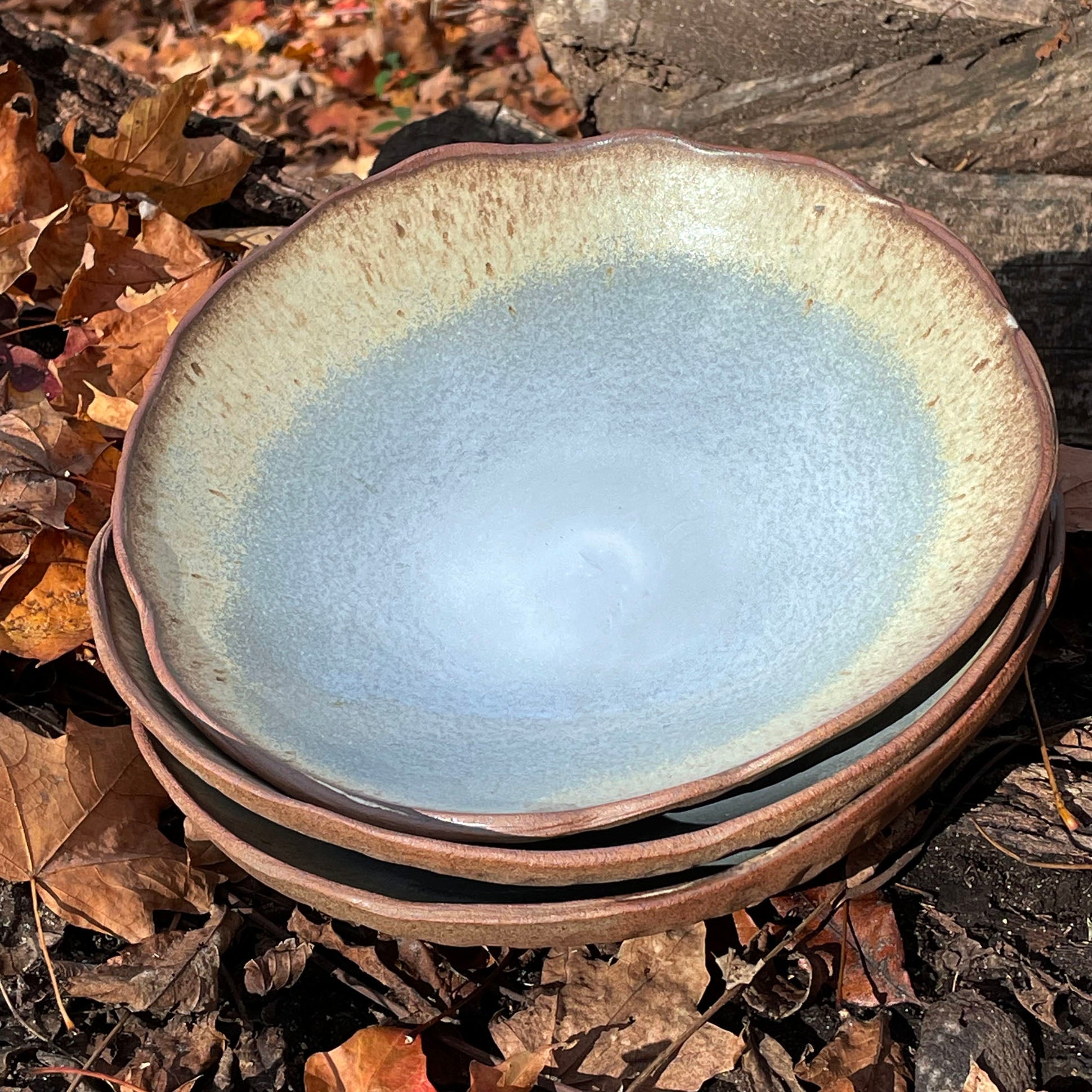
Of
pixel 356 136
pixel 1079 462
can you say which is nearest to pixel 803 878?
pixel 1079 462

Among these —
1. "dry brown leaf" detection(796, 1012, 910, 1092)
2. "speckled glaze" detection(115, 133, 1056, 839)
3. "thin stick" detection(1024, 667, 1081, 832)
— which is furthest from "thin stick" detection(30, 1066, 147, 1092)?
"thin stick" detection(1024, 667, 1081, 832)

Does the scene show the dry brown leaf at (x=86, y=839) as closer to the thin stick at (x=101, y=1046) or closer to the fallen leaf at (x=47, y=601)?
the thin stick at (x=101, y=1046)

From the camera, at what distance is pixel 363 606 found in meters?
1.25

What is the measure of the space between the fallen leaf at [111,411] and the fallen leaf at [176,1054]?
2.71 feet

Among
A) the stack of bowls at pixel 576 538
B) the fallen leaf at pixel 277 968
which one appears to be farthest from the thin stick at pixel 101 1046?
the stack of bowls at pixel 576 538

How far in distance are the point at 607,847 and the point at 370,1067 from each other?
422 mm

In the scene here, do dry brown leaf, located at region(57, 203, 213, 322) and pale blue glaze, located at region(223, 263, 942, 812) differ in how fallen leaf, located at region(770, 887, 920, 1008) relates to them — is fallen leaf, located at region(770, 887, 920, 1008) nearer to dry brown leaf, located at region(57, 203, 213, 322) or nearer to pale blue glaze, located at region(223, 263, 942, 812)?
pale blue glaze, located at region(223, 263, 942, 812)

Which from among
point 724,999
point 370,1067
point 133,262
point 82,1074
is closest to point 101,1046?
point 82,1074

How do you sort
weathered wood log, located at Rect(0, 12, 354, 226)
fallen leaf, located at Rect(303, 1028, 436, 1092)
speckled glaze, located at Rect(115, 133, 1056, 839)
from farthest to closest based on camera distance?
weathered wood log, located at Rect(0, 12, 354, 226)
fallen leaf, located at Rect(303, 1028, 436, 1092)
speckled glaze, located at Rect(115, 133, 1056, 839)

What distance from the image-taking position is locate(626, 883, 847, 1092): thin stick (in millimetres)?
1193

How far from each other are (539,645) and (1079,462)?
0.83 m

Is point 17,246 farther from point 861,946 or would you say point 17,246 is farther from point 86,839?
point 861,946

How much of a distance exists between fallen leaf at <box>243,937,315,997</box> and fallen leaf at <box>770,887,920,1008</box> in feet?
1.72

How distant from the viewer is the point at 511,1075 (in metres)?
1.13
